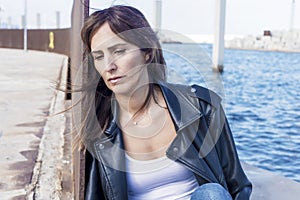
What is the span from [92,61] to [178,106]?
9.2 inches

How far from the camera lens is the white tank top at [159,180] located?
1.04 metres

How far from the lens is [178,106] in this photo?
104 centimetres

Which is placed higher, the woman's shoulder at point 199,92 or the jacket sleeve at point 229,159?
the woman's shoulder at point 199,92

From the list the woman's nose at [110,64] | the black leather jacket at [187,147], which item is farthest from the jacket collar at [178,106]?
the woman's nose at [110,64]

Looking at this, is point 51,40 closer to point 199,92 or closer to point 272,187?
point 272,187

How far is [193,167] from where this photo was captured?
1023 millimetres

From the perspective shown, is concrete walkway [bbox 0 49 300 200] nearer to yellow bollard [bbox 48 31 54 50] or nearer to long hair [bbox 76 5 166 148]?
long hair [bbox 76 5 166 148]

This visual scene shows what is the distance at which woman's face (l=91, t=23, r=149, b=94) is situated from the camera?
3.15ft

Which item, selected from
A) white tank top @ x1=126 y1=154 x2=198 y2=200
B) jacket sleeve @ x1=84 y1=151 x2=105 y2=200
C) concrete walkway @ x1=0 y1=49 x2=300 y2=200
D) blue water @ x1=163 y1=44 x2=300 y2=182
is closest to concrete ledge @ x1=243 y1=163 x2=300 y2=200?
concrete walkway @ x1=0 y1=49 x2=300 y2=200

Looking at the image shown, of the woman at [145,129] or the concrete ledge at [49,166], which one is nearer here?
the woman at [145,129]

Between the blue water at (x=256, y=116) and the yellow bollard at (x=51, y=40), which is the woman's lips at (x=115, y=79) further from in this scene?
the yellow bollard at (x=51, y=40)

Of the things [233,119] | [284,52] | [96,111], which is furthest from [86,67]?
[284,52]

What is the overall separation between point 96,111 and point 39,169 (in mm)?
1193

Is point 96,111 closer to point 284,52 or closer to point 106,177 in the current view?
point 106,177
